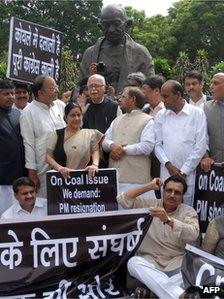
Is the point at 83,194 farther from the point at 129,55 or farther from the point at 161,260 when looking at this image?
the point at 129,55

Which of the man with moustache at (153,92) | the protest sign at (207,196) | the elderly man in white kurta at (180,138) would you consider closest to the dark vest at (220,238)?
the protest sign at (207,196)

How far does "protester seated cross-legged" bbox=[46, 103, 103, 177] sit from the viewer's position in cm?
591

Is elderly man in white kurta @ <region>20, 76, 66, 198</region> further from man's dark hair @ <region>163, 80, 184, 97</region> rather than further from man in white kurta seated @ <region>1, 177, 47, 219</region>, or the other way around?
man's dark hair @ <region>163, 80, 184, 97</region>

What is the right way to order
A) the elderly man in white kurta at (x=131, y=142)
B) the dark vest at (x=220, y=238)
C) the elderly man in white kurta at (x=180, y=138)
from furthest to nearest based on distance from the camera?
1. the elderly man in white kurta at (x=131, y=142)
2. the elderly man in white kurta at (x=180, y=138)
3. the dark vest at (x=220, y=238)

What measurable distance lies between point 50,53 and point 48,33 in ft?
0.82

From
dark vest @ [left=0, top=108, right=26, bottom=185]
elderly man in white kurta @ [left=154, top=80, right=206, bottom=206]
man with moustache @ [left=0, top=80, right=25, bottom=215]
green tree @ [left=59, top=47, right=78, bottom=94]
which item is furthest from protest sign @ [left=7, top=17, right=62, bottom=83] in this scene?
green tree @ [left=59, top=47, right=78, bottom=94]

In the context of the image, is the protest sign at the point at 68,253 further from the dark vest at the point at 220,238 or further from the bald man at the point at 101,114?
the bald man at the point at 101,114

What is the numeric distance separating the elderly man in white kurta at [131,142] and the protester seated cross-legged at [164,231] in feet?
1.38

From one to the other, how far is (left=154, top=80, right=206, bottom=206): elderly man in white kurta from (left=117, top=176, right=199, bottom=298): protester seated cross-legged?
38cm

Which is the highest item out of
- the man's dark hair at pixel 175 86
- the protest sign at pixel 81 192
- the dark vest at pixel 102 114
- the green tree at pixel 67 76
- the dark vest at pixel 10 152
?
the green tree at pixel 67 76

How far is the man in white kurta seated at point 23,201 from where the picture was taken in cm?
565

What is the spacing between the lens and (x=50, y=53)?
7.77 m

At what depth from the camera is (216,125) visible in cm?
589

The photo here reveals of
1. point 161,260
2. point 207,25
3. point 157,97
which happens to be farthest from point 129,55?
point 207,25
